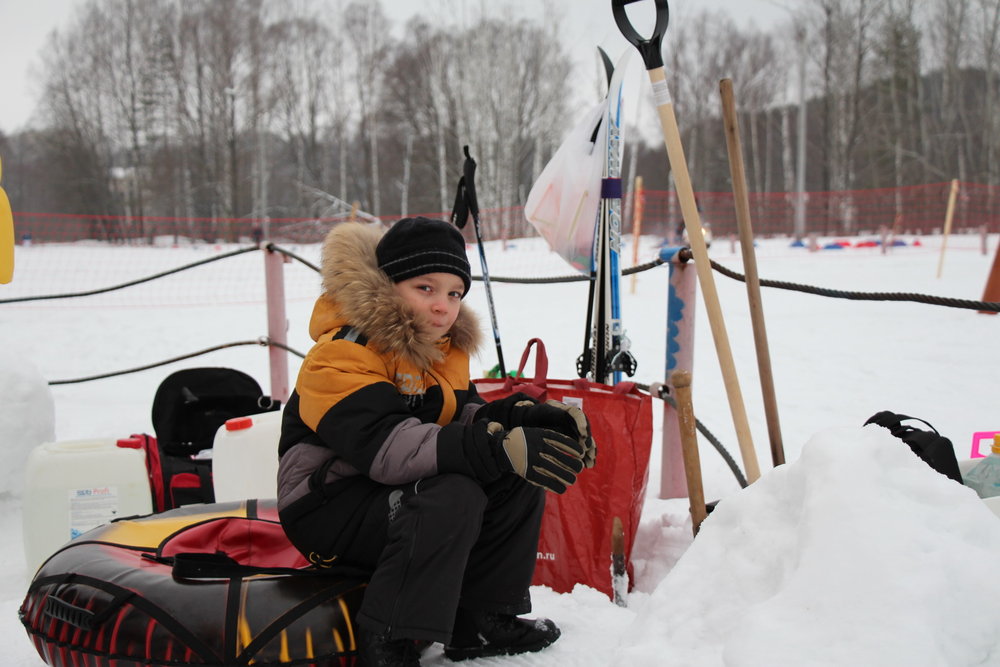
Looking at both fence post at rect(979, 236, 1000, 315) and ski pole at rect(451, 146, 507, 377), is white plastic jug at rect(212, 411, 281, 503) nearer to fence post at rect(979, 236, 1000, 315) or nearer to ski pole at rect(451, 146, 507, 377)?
ski pole at rect(451, 146, 507, 377)

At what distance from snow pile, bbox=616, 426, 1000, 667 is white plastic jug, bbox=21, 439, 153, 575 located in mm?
2045

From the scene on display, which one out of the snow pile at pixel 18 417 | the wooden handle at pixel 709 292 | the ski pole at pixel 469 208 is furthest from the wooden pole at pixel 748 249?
the snow pile at pixel 18 417

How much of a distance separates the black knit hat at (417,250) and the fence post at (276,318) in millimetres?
1768

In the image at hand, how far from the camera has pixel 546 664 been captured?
5.87 ft

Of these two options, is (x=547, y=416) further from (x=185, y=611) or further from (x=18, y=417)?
(x=18, y=417)

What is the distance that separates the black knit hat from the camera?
191cm

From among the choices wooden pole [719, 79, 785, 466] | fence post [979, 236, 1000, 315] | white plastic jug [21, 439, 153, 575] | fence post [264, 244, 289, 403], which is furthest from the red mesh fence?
wooden pole [719, 79, 785, 466]

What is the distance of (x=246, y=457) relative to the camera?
2.60 m

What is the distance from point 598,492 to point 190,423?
177 centimetres

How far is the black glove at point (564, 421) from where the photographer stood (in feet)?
5.65

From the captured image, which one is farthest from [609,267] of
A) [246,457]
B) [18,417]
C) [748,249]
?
[18,417]

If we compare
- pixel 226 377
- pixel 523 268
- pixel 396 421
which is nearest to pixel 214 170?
pixel 523 268

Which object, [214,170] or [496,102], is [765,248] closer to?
[496,102]

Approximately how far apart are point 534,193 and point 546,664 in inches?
69.0
